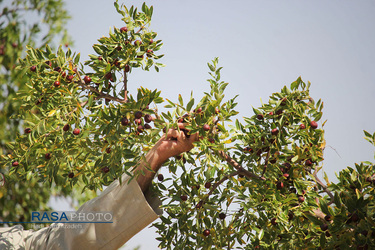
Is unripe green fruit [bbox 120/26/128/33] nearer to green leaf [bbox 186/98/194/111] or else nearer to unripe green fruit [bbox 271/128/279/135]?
green leaf [bbox 186/98/194/111]

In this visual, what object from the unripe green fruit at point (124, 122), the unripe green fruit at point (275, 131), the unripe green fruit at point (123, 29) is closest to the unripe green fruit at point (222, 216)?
the unripe green fruit at point (275, 131)

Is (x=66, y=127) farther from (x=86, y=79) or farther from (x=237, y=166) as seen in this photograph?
(x=237, y=166)

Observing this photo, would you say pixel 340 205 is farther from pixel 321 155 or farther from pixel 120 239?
pixel 120 239

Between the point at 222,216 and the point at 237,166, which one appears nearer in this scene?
the point at 237,166

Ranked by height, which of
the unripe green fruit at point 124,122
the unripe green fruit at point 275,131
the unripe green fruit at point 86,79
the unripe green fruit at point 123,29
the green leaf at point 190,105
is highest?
the unripe green fruit at point 123,29

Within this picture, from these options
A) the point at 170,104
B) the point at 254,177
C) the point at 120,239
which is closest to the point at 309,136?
the point at 254,177

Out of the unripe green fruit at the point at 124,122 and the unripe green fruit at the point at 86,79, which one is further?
the unripe green fruit at the point at 86,79

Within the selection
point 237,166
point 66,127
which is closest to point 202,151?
point 237,166

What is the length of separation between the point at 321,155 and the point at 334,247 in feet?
0.99

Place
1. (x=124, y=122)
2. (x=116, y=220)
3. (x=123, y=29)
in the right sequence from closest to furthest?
(x=124, y=122), (x=116, y=220), (x=123, y=29)

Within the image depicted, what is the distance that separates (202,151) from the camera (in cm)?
130

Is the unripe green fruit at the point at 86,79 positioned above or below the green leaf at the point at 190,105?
above

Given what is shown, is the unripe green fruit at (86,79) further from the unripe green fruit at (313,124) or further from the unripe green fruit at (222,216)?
the unripe green fruit at (313,124)

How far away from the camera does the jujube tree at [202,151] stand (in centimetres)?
120
